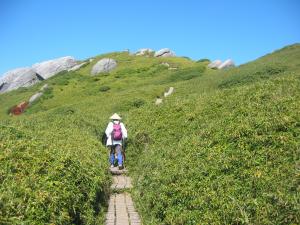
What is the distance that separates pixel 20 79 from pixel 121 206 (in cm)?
8093

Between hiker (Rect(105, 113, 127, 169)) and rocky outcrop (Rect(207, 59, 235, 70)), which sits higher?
rocky outcrop (Rect(207, 59, 235, 70))

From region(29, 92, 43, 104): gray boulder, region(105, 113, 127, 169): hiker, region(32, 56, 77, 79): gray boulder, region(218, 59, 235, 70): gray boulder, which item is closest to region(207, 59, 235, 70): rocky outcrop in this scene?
region(218, 59, 235, 70): gray boulder

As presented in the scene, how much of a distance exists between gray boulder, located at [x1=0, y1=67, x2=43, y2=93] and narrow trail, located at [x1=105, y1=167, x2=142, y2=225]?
75.1 metres

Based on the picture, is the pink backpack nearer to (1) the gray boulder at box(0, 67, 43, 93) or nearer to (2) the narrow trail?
(2) the narrow trail

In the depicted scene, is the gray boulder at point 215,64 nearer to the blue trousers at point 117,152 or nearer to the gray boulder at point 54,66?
the gray boulder at point 54,66

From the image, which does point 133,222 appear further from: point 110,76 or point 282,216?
point 110,76

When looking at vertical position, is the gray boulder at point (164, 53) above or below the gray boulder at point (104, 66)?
above

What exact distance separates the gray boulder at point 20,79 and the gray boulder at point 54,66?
1.41m

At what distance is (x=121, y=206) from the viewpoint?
45.2 ft

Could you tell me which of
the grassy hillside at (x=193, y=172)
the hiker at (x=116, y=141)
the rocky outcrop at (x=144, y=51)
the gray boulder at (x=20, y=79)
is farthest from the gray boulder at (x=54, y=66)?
the grassy hillside at (x=193, y=172)

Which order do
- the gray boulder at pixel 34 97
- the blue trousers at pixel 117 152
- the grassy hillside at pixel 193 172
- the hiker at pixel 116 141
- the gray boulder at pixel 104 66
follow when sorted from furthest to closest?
1. the gray boulder at pixel 104 66
2. the gray boulder at pixel 34 97
3. the hiker at pixel 116 141
4. the blue trousers at pixel 117 152
5. the grassy hillside at pixel 193 172

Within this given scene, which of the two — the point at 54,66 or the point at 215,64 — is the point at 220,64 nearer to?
the point at 215,64

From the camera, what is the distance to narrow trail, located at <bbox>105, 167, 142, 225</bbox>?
40.0ft

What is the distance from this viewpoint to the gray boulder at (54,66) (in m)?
91.0
